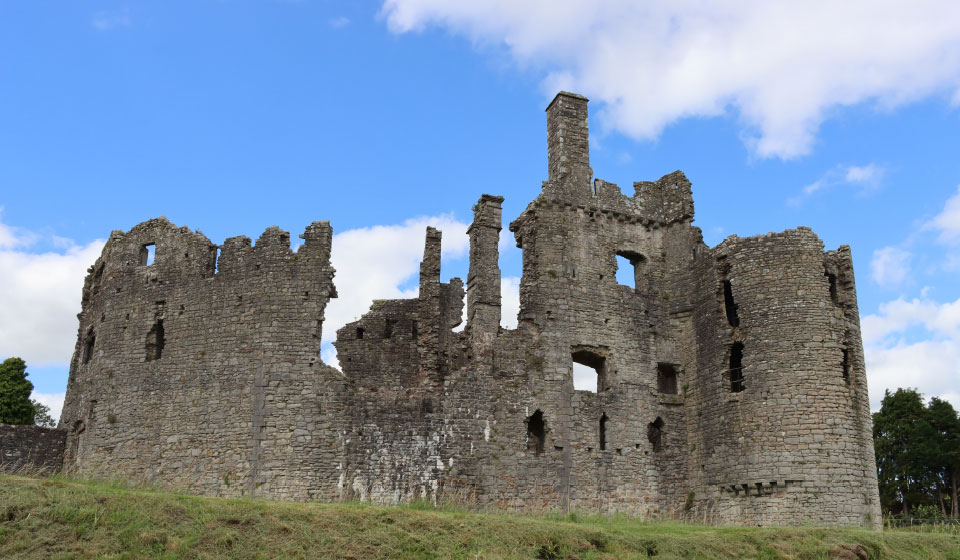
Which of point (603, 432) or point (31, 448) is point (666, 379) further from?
point (31, 448)

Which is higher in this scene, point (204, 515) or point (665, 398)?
point (665, 398)

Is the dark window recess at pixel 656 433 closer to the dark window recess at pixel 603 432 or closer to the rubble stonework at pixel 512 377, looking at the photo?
the rubble stonework at pixel 512 377

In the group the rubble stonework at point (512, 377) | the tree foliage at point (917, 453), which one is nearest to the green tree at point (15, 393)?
the rubble stonework at point (512, 377)

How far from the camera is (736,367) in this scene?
22.9 m

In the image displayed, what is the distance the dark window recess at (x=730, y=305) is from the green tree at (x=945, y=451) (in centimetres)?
2267

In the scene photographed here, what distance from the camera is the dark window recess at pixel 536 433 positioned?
868 inches

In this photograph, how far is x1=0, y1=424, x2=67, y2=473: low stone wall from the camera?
2219 cm

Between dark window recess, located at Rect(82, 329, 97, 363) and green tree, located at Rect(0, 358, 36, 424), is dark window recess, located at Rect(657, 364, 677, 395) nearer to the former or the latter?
dark window recess, located at Rect(82, 329, 97, 363)

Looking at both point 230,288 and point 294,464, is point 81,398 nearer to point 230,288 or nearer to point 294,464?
point 230,288

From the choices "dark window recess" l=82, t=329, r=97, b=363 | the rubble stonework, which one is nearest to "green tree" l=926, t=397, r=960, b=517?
the rubble stonework

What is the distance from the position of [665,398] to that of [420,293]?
693cm

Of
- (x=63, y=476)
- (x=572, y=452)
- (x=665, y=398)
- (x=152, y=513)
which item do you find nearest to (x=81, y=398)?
(x=63, y=476)

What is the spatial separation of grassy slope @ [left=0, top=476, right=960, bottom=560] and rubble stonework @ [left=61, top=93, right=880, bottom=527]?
4891mm

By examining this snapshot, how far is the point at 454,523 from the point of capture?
15.0 metres
